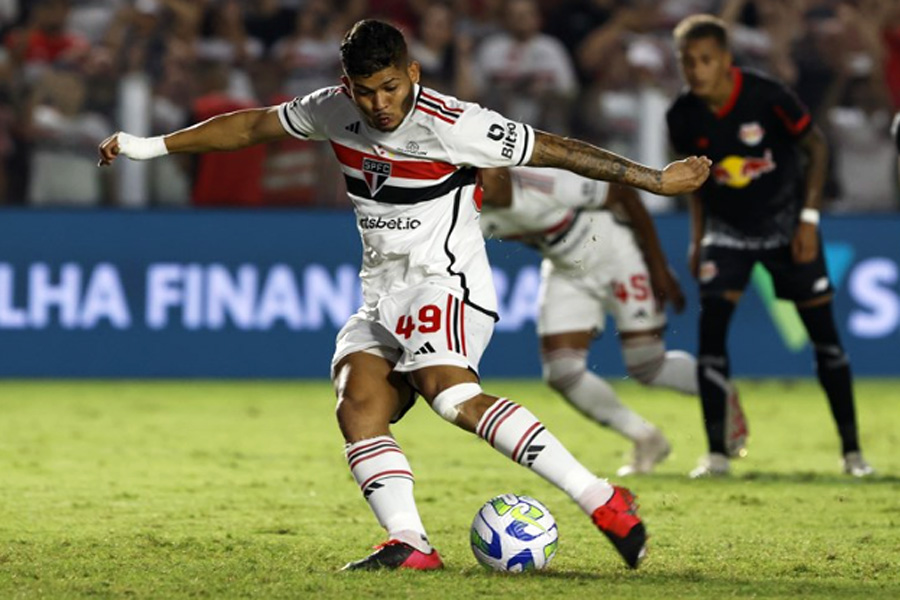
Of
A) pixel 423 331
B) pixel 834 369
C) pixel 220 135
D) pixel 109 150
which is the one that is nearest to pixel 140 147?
pixel 109 150

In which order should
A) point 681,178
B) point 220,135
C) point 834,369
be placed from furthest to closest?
point 834,369 < point 220,135 < point 681,178

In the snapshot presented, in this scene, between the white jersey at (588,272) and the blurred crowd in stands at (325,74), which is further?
the blurred crowd in stands at (325,74)

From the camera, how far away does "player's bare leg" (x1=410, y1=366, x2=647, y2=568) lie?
19.2 ft

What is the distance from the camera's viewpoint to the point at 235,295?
539 inches

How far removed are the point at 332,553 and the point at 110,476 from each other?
2633mm

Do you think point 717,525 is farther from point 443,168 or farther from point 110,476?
point 110,476

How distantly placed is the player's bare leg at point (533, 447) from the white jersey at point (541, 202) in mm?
2945

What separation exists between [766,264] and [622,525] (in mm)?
3468

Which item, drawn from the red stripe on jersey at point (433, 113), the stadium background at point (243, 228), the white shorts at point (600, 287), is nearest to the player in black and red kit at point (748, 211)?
the white shorts at point (600, 287)

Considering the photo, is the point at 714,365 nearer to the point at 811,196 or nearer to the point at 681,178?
the point at 811,196

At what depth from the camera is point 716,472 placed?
8977 millimetres

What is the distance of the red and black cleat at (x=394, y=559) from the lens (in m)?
5.97

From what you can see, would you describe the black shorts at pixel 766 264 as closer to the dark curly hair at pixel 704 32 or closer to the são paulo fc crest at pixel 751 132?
the são paulo fc crest at pixel 751 132

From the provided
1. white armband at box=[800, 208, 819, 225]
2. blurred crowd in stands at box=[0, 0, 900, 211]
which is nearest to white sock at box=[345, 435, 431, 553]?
white armband at box=[800, 208, 819, 225]
